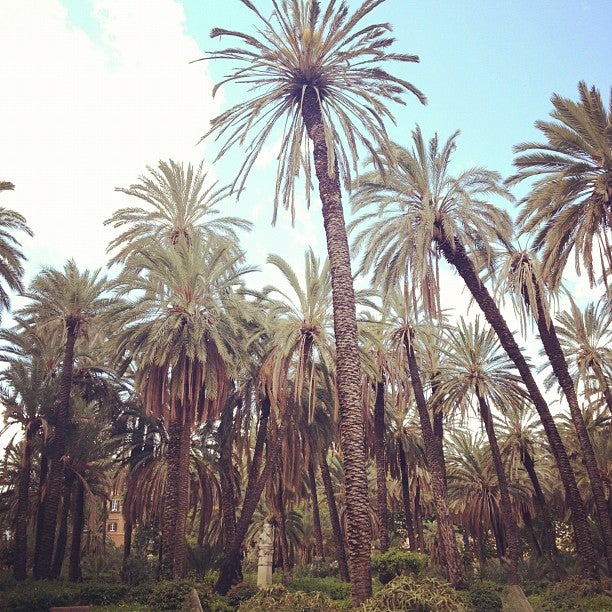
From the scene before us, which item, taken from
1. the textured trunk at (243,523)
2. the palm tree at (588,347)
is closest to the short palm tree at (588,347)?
the palm tree at (588,347)

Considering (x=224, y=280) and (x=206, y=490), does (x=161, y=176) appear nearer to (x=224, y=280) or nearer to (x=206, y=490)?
(x=224, y=280)

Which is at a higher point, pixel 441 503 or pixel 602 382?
pixel 602 382

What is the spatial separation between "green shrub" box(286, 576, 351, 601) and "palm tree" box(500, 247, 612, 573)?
11.1 m

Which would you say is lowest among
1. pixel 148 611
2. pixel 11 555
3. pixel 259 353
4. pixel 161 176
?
pixel 148 611

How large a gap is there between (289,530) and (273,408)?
21.2 m

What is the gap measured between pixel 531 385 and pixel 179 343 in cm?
1389

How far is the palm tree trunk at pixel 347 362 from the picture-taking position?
13273mm

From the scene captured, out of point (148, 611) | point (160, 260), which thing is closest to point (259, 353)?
point (160, 260)

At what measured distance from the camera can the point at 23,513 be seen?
90.1 feet

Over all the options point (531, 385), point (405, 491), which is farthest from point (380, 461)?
point (531, 385)

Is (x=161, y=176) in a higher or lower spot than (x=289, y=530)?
higher

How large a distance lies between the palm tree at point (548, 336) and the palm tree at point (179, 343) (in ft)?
38.7

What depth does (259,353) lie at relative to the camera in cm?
2717

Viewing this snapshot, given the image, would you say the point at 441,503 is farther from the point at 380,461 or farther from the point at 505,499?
the point at 505,499
